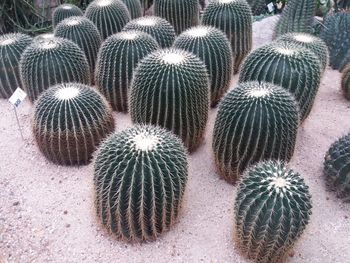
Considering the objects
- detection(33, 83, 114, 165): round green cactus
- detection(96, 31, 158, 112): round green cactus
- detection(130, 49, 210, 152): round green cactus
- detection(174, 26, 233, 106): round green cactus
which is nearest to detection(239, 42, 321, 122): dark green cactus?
detection(174, 26, 233, 106): round green cactus

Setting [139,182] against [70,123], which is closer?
[139,182]

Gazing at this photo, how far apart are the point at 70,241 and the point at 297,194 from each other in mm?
1658

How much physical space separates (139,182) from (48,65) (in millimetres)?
2236

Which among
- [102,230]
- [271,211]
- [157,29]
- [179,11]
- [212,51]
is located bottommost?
[102,230]

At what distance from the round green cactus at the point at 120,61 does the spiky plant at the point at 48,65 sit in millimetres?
298

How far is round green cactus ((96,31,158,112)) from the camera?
4.60 meters

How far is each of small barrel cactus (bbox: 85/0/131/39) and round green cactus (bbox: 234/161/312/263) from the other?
143 inches

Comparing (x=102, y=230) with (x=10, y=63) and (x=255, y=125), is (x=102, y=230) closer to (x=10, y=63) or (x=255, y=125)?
(x=255, y=125)

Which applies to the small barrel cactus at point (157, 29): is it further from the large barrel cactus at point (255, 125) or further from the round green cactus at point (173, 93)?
the large barrel cactus at point (255, 125)

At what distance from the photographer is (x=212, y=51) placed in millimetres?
4605

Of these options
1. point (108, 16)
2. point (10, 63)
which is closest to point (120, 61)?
point (10, 63)

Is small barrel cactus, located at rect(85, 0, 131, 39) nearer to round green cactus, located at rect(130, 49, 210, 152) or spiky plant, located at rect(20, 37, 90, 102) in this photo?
spiky plant, located at rect(20, 37, 90, 102)

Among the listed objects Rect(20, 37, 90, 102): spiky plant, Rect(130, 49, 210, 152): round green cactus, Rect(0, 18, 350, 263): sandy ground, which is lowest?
Rect(0, 18, 350, 263): sandy ground

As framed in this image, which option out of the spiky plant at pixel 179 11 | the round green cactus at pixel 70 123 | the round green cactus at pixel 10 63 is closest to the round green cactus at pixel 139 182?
the round green cactus at pixel 70 123
